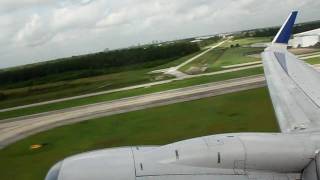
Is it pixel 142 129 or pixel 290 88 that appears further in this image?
pixel 142 129

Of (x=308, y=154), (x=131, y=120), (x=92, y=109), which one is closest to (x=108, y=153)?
(x=308, y=154)

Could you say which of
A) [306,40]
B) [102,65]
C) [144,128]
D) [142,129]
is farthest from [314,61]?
[102,65]

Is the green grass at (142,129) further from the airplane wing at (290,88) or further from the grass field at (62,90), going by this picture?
the grass field at (62,90)

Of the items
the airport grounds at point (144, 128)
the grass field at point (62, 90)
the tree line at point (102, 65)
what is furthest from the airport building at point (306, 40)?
the airport grounds at point (144, 128)

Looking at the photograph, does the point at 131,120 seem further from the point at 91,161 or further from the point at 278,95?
the point at 91,161

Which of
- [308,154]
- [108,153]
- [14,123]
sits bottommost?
[14,123]

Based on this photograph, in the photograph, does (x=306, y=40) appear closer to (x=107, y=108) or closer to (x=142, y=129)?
(x=107, y=108)
